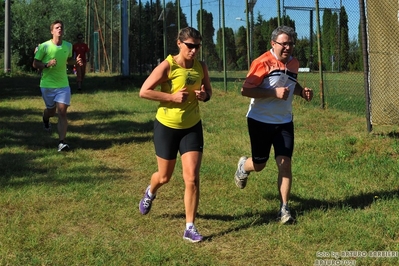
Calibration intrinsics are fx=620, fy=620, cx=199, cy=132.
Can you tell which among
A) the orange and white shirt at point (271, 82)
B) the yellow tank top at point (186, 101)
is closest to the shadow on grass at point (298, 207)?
the orange and white shirt at point (271, 82)

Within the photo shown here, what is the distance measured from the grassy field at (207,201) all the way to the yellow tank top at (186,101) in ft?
3.41

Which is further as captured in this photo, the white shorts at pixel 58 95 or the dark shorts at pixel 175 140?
the white shorts at pixel 58 95

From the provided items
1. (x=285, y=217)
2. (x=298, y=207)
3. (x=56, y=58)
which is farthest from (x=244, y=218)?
(x=56, y=58)

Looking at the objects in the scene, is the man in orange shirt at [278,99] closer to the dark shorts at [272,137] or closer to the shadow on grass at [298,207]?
the dark shorts at [272,137]

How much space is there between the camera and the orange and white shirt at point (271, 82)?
20.2 feet

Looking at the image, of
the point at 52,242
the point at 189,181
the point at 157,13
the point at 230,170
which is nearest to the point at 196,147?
the point at 189,181

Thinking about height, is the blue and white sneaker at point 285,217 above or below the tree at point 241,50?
below

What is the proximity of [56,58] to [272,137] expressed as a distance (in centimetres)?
477

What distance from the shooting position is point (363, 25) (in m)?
9.80

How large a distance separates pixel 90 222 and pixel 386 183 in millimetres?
3525

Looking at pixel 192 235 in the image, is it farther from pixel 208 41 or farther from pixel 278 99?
pixel 208 41

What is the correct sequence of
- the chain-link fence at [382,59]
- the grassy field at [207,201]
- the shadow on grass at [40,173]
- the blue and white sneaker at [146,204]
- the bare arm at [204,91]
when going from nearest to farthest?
the grassy field at [207,201] < the bare arm at [204,91] < the blue and white sneaker at [146,204] < the shadow on grass at [40,173] < the chain-link fence at [382,59]

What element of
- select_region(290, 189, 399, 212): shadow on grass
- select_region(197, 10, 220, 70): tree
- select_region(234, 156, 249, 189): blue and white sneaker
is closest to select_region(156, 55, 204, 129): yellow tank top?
select_region(234, 156, 249, 189): blue and white sneaker

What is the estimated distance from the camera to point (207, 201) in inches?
269
